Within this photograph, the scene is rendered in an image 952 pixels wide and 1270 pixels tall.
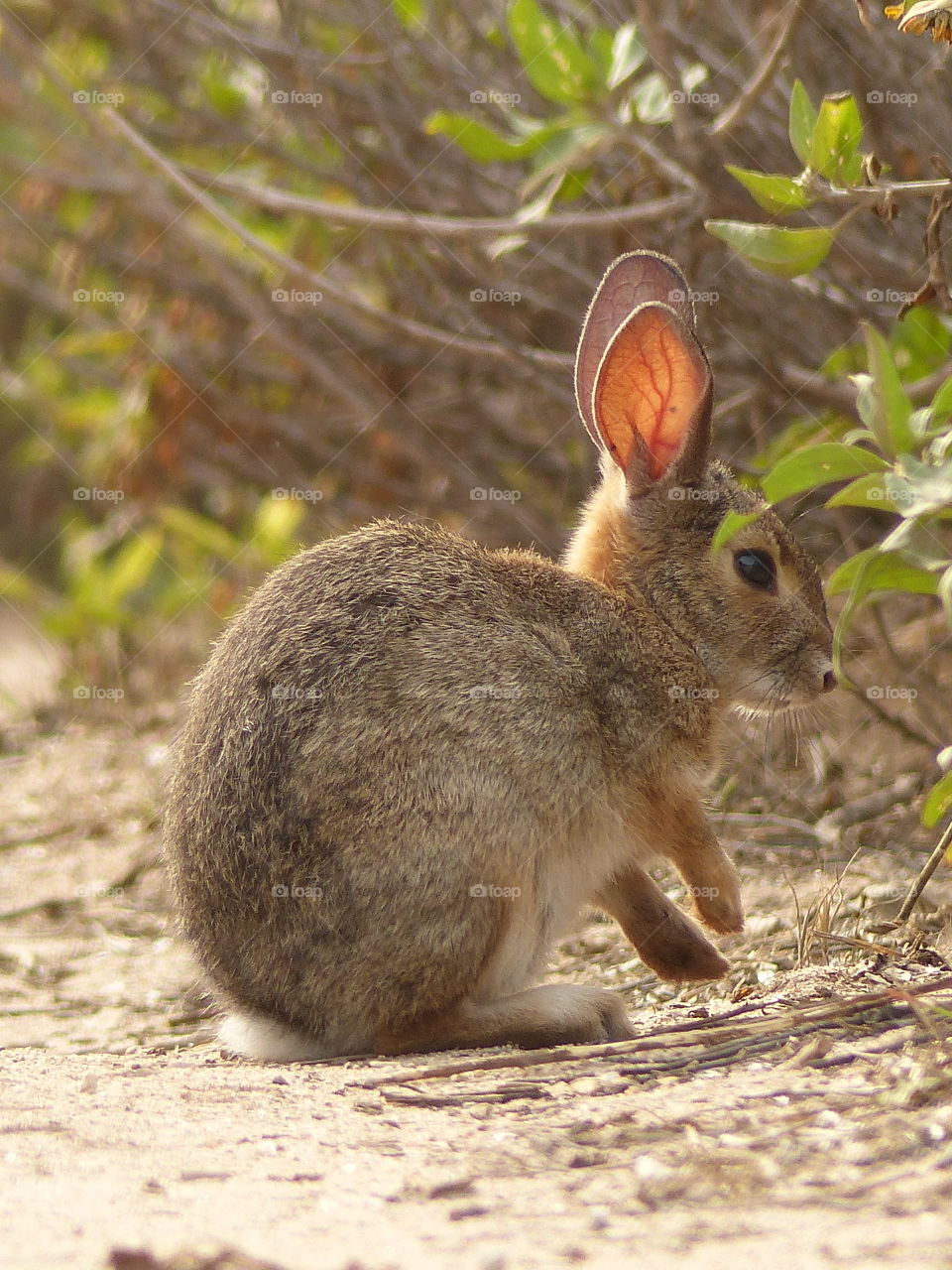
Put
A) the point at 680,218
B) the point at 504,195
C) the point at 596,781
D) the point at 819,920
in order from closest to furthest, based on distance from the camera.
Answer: the point at 596,781 → the point at 819,920 → the point at 680,218 → the point at 504,195

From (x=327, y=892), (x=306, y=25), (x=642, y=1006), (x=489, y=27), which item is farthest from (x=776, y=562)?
(x=306, y=25)

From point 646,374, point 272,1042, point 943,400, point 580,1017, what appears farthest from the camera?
point 646,374

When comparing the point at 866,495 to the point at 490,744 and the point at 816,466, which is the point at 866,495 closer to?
the point at 816,466

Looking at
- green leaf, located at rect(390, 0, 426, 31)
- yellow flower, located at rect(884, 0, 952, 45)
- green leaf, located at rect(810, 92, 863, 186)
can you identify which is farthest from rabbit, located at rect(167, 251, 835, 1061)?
green leaf, located at rect(390, 0, 426, 31)

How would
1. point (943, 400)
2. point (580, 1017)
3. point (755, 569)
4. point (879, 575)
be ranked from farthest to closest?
point (755, 569) < point (580, 1017) < point (879, 575) < point (943, 400)

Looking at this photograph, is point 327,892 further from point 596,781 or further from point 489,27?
point 489,27

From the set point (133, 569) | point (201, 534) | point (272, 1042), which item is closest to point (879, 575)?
point (272, 1042)
